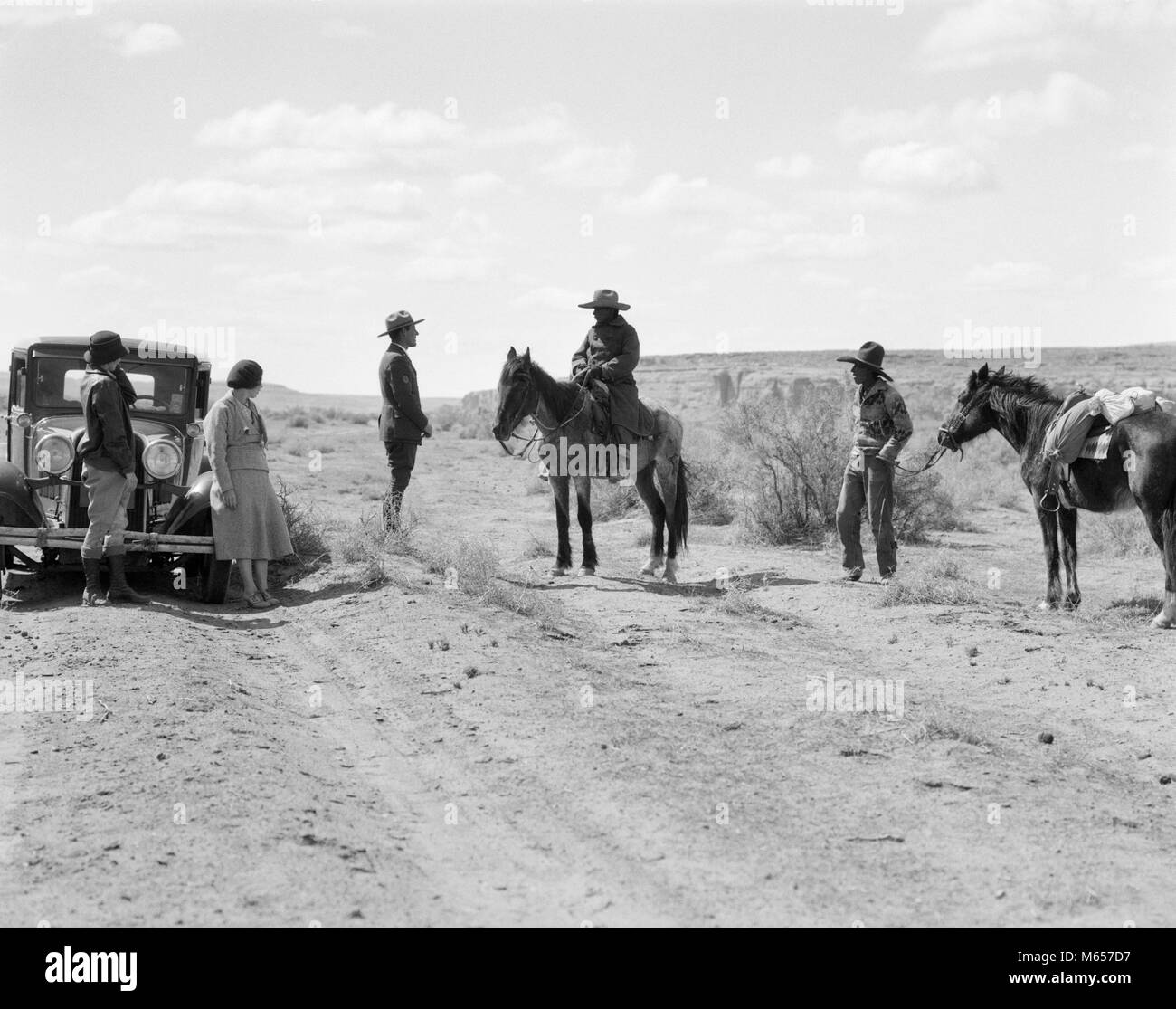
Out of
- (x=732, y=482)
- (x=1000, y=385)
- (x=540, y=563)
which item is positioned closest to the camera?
(x=1000, y=385)

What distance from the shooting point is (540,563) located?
46.3 feet

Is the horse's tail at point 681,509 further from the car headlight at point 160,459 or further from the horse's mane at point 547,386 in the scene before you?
the car headlight at point 160,459

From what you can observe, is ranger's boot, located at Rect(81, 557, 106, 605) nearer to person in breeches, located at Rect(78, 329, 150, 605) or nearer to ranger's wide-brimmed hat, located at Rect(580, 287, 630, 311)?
person in breeches, located at Rect(78, 329, 150, 605)

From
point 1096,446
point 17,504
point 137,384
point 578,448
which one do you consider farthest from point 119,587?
point 1096,446

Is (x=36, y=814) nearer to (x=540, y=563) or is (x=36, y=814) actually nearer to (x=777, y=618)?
(x=777, y=618)

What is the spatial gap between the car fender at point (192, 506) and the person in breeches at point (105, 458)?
2.08 ft

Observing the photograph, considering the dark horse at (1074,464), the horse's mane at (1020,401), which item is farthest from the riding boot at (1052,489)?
the horse's mane at (1020,401)

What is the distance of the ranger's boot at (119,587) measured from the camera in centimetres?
1082

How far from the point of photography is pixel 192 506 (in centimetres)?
1141

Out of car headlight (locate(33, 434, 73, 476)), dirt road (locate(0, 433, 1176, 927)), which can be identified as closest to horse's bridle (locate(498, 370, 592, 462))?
dirt road (locate(0, 433, 1176, 927))

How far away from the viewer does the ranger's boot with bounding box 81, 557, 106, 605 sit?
35.0 ft

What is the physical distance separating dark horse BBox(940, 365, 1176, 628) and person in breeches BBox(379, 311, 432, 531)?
531 cm

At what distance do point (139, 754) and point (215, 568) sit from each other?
4.85 m
